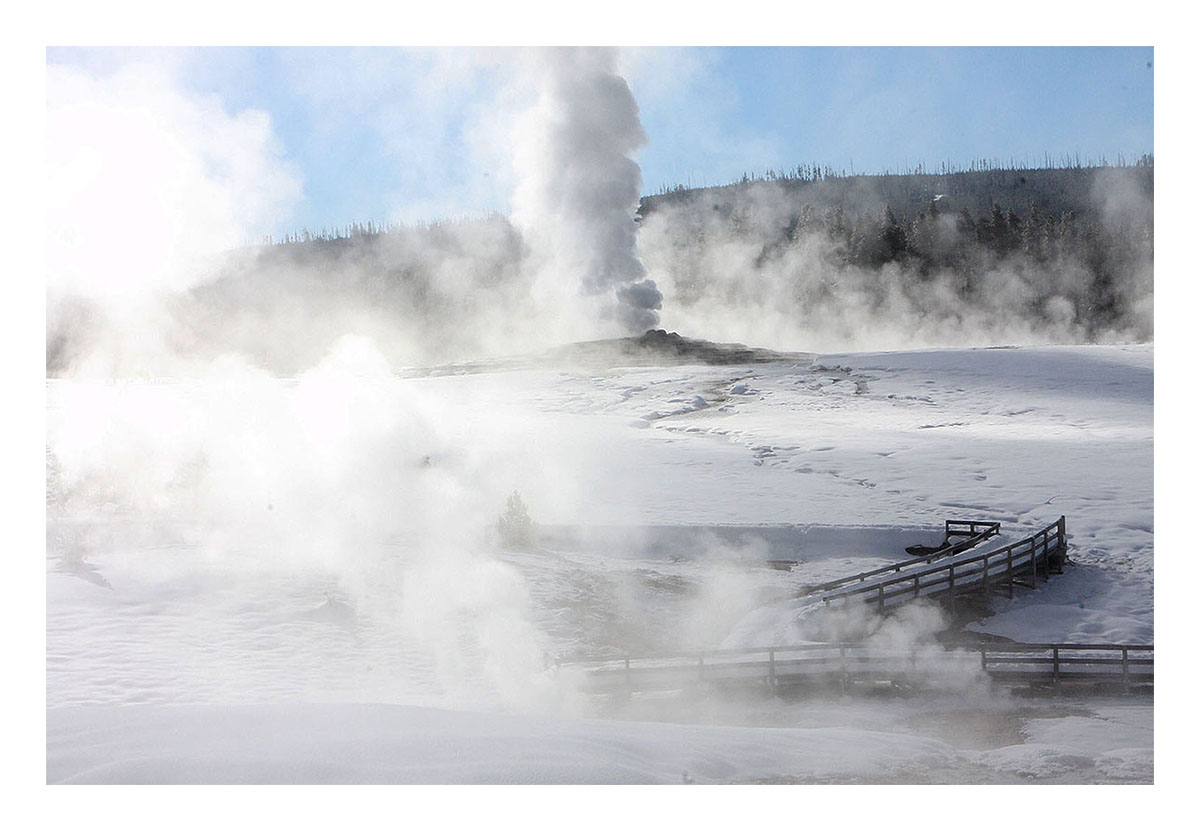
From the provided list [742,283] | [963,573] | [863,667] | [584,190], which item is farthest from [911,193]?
[863,667]

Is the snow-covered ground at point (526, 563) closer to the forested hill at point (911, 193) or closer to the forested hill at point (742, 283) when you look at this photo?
the forested hill at point (742, 283)

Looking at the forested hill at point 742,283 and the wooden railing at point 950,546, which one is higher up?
the forested hill at point 742,283

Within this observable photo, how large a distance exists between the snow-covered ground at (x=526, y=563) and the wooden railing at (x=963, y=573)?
253 millimetres

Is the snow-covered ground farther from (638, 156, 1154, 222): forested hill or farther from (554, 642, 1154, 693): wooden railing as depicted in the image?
(638, 156, 1154, 222): forested hill

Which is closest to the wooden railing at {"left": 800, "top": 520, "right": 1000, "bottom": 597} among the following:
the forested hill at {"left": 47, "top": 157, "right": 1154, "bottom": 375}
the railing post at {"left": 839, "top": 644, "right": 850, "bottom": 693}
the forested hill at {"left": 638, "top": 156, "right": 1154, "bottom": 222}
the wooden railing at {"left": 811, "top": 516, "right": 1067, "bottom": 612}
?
the wooden railing at {"left": 811, "top": 516, "right": 1067, "bottom": 612}

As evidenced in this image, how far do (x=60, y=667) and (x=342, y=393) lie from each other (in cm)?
784

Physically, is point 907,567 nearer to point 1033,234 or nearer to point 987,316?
point 987,316

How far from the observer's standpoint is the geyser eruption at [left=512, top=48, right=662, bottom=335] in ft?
33.1

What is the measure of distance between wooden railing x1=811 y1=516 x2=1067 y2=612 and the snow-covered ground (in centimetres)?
25

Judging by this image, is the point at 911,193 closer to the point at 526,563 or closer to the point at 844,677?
the point at 526,563

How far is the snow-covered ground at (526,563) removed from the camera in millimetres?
5707

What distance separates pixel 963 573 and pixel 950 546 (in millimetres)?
1457

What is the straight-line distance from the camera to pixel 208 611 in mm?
8328

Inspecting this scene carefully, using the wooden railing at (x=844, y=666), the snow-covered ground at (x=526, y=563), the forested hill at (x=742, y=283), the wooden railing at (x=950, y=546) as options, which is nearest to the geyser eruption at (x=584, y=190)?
the forested hill at (x=742, y=283)
